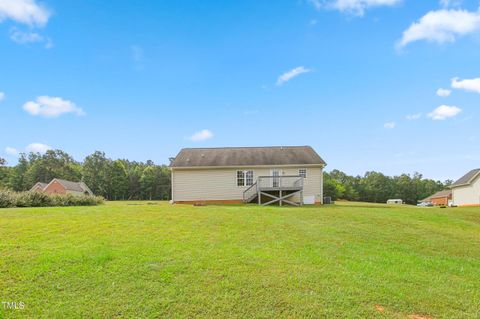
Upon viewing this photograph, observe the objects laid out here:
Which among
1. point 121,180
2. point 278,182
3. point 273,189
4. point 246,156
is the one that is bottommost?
point 273,189

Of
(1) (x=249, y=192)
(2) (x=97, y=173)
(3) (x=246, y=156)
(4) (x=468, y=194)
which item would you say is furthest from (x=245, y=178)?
(2) (x=97, y=173)

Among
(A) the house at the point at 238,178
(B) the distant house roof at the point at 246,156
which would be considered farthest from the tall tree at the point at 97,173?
(A) the house at the point at 238,178

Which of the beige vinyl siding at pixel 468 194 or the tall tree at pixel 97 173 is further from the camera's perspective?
the tall tree at pixel 97 173

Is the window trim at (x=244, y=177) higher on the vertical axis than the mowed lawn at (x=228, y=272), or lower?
higher

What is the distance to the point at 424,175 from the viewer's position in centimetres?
8294

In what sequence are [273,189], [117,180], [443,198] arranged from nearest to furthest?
[273,189]
[443,198]
[117,180]

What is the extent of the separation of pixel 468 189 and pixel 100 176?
61.9 meters

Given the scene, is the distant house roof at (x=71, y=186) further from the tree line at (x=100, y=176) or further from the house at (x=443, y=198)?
the house at (x=443, y=198)

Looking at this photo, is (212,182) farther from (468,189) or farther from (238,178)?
(468,189)

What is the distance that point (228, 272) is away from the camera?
17.9ft

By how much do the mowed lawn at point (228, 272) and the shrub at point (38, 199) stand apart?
25.1 feet

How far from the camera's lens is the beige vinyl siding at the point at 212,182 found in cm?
2180

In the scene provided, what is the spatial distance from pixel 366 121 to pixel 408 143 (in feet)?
26.0

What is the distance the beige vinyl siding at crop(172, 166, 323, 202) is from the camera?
21.8 metres
